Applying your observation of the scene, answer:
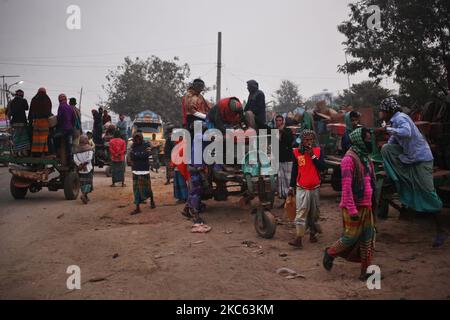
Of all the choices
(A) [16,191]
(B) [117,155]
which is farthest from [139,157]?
(B) [117,155]

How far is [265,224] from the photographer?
22.2 ft

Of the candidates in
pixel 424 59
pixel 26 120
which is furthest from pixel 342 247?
pixel 424 59

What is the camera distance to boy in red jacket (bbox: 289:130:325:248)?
6137 mm

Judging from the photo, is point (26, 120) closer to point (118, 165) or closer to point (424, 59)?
point (118, 165)

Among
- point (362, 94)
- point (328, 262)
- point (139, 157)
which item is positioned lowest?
point (328, 262)

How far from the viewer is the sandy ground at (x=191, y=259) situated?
4438 millimetres

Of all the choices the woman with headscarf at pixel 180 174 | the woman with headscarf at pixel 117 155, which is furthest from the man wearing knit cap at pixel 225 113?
the woman with headscarf at pixel 117 155

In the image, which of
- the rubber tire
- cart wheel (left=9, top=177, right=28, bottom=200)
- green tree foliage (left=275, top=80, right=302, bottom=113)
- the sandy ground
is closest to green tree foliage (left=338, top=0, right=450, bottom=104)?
the rubber tire

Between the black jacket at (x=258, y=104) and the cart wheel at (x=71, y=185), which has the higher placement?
the black jacket at (x=258, y=104)

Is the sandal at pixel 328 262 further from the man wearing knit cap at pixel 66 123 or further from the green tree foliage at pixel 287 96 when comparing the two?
the green tree foliage at pixel 287 96

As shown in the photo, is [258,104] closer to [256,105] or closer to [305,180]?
[256,105]

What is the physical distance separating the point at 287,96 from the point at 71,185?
52710 mm

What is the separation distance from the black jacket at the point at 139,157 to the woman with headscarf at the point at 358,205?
5.64m

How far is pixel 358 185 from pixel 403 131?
1.49 metres
